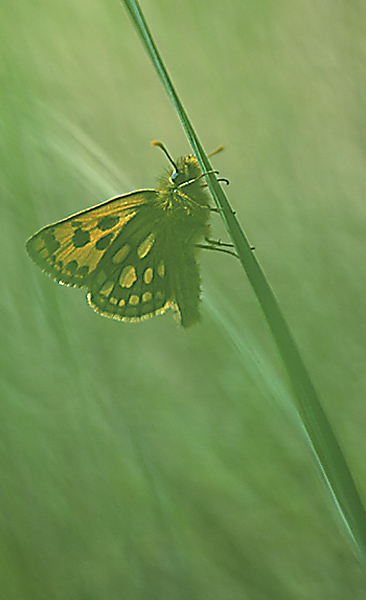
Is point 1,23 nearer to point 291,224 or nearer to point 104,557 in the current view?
point 291,224

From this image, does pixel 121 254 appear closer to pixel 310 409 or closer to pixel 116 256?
pixel 116 256

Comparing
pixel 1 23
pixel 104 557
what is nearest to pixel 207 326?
pixel 104 557

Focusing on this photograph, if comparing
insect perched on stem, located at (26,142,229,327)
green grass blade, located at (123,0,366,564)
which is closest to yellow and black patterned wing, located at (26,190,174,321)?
insect perched on stem, located at (26,142,229,327)

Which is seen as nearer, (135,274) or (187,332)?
(135,274)

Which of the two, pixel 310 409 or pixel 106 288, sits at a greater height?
pixel 106 288

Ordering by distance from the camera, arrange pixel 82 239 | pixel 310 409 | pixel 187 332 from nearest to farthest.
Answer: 1. pixel 310 409
2. pixel 82 239
3. pixel 187 332

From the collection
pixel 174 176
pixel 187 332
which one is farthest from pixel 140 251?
pixel 187 332

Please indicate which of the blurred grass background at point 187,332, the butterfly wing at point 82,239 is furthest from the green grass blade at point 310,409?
the butterfly wing at point 82,239
